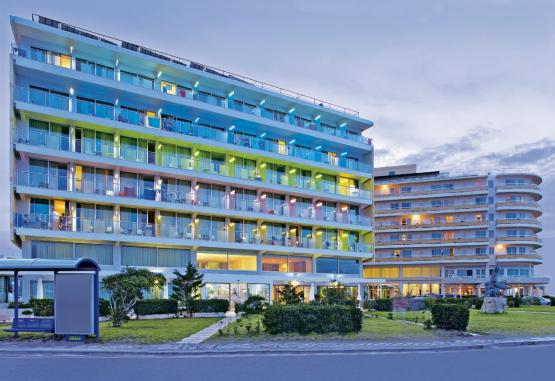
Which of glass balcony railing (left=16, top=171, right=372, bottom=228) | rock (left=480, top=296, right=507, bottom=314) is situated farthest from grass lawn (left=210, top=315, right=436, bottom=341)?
glass balcony railing (left=16, top=171, right=372, bottom=228)

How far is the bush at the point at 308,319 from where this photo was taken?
79.1 ft

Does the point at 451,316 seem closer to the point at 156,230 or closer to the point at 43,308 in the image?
the point at 43,308

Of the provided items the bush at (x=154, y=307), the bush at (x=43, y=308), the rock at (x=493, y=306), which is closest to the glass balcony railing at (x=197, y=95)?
the bush at (x=154, y=307)

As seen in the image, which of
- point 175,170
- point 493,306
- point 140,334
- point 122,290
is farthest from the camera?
point 175,170

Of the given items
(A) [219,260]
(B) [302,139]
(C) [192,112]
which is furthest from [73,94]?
(B) [302,139]

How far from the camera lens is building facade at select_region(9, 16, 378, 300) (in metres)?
41.6

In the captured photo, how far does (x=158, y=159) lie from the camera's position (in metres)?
47.5

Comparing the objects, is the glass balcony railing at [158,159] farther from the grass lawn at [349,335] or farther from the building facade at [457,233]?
the building facade at [457,233]

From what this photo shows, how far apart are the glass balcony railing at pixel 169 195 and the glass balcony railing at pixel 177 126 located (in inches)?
194

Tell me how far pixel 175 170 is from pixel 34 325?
83.8ft

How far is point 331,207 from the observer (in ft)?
198

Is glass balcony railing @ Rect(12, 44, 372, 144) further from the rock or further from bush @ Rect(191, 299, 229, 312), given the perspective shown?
the rock

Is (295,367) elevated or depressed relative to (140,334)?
elevated

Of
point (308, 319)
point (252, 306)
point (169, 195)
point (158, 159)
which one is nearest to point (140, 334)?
point (308, 319)
